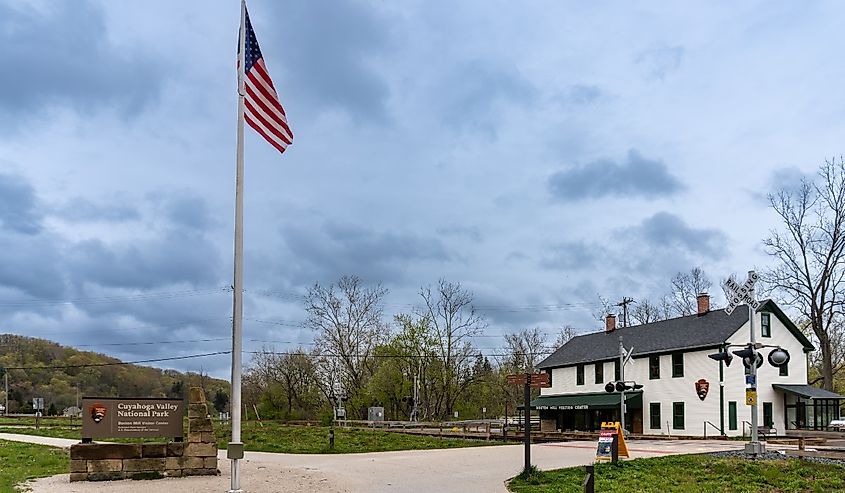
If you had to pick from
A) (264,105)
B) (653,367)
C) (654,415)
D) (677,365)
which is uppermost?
(264,105)

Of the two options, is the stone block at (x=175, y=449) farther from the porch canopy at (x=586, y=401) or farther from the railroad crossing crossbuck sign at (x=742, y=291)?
the porch canopy at (x=586, y=401)

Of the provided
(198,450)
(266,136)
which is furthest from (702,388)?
(266,136)

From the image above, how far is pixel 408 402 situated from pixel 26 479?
195 ft

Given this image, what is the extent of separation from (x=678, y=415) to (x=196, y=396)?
1354 inches

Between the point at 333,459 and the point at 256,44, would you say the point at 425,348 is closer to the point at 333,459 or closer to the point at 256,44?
the point at 333,459

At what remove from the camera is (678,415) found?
45.8 m

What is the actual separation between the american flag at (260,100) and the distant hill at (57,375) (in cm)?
7398

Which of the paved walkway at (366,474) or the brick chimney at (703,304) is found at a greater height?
the brick chimney at (703,304)

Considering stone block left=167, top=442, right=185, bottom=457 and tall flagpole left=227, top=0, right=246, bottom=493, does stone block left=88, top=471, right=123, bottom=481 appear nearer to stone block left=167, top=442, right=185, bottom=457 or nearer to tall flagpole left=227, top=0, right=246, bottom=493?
stone block left=167, top=442, right=185, bottom=457

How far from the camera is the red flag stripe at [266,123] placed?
585 inches

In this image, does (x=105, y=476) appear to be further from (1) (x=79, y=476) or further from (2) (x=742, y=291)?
(2) (x=742, y=291)

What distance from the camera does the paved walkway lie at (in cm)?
1606

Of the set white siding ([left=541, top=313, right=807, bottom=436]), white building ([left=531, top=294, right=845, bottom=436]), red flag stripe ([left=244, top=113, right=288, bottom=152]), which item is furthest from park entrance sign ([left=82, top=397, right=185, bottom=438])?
white siding ([left=541, top=313, right=807, bottom=436])

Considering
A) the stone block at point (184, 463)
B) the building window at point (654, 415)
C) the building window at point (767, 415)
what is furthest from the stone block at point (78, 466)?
the building window at point (767, 415)
